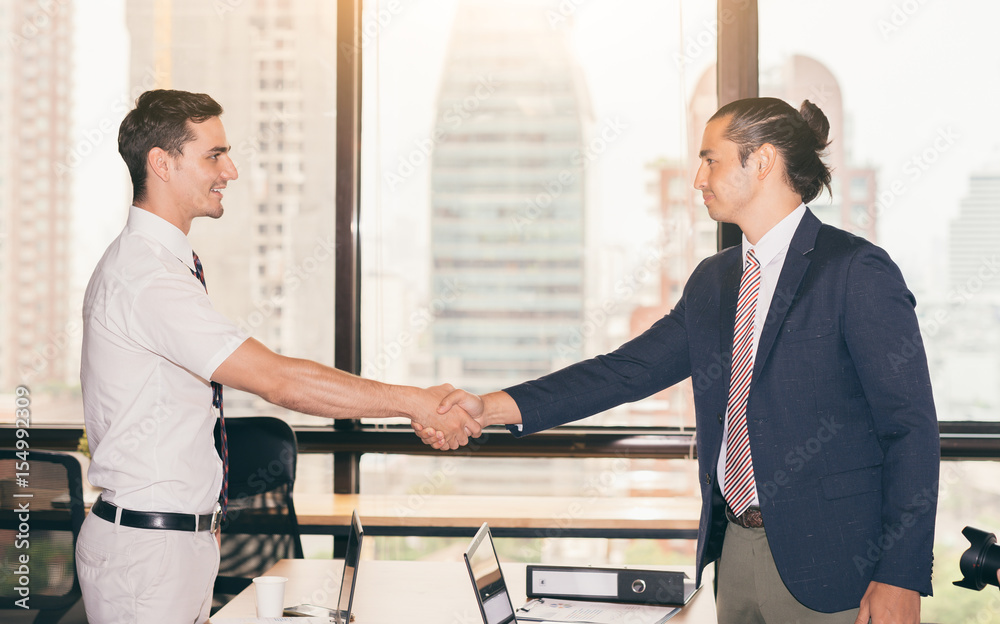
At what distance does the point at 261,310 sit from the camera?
3.70 metres

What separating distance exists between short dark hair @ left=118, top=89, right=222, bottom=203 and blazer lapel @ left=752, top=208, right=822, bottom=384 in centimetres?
146

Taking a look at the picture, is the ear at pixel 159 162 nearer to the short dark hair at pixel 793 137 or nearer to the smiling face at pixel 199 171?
the smiling face at pixel 199 171

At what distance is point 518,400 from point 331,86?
2.12 meters

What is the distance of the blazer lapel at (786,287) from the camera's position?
1722 mm

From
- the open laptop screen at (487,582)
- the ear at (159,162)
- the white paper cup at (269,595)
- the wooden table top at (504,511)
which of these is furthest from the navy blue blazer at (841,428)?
the ear at (159,162)

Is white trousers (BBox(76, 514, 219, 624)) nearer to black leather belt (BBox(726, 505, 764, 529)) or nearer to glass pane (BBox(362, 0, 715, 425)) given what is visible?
black leather belt (BBox(726, 505, 764, 529))

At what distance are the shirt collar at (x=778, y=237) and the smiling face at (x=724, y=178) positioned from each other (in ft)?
0.26

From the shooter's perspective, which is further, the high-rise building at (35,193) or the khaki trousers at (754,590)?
the high-rise building at (35,193)

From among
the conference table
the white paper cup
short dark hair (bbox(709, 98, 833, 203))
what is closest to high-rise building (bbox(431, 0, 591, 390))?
the conference table

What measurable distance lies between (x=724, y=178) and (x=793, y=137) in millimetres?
182

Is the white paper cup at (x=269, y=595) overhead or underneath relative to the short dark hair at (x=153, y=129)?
underneath

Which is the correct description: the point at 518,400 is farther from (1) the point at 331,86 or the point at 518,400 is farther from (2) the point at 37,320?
(2) the point at 37,320

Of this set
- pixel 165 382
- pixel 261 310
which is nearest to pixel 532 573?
pixel 165 382

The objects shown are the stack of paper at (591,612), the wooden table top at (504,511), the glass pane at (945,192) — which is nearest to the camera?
the stack of paper at (591,612)
